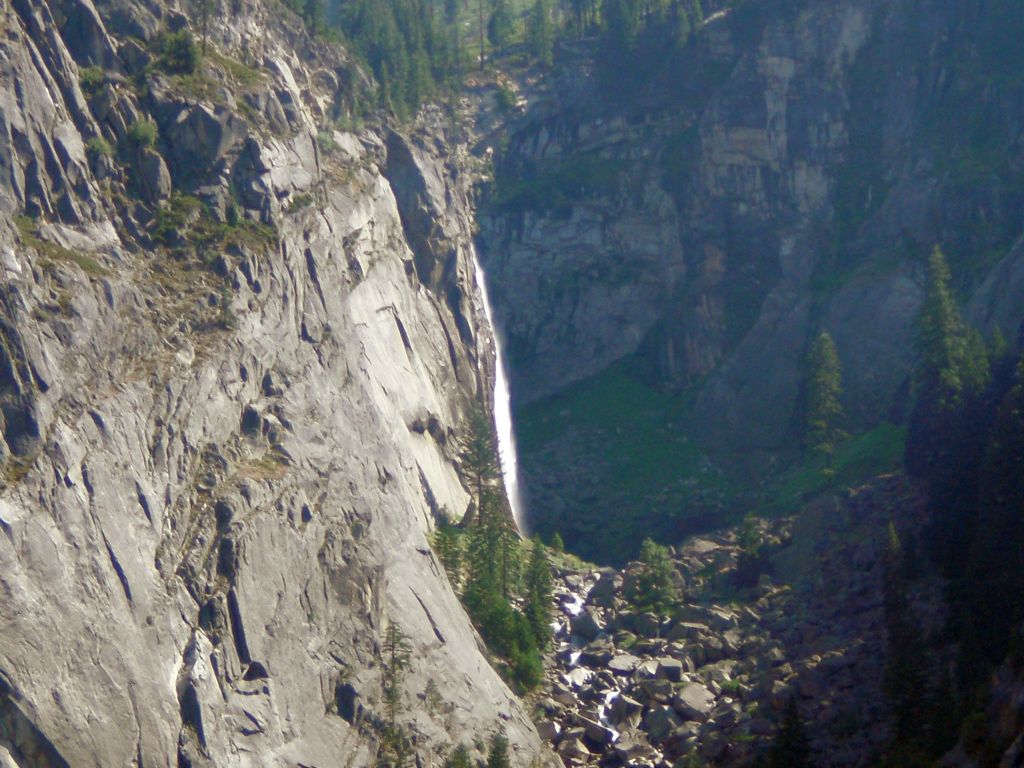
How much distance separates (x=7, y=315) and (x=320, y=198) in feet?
84.7

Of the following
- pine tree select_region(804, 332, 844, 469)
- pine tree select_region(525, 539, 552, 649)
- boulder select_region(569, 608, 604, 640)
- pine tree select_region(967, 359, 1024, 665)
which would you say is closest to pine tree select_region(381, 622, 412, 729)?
pine tree select_region(525, 539, 552, 649)

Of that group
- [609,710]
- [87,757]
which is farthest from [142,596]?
[609,710]

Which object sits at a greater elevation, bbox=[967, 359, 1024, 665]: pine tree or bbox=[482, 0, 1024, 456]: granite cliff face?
bbox=[482, 0, 1024, 456]: granite cliff face

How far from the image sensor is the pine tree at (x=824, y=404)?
7925 centimetres

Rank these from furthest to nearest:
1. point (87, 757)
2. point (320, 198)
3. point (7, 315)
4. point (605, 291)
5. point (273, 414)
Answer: point (605, 291) < point (320, 198) < point (273, 414) < point (7, 315) < point (87, 757)

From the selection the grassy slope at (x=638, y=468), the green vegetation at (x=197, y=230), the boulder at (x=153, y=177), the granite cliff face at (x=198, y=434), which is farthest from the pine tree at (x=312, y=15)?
the boulder at (x=153, y=177)

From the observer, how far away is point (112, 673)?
126 ft

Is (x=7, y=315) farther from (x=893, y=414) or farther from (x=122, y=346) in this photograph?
(x=893, y=414)

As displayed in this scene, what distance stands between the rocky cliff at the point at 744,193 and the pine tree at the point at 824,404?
6353 millimetres

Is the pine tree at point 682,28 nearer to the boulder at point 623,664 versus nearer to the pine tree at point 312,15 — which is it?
the pine tree at point 312,15

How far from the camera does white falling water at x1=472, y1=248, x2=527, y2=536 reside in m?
83.7

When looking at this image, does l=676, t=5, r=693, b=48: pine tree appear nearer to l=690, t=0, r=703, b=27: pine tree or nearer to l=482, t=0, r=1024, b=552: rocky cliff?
l=690, t=0, r=703, b=27: pine tree

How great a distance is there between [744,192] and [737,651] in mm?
46436

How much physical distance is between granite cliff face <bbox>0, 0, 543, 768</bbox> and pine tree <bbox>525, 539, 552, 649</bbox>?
545cm
